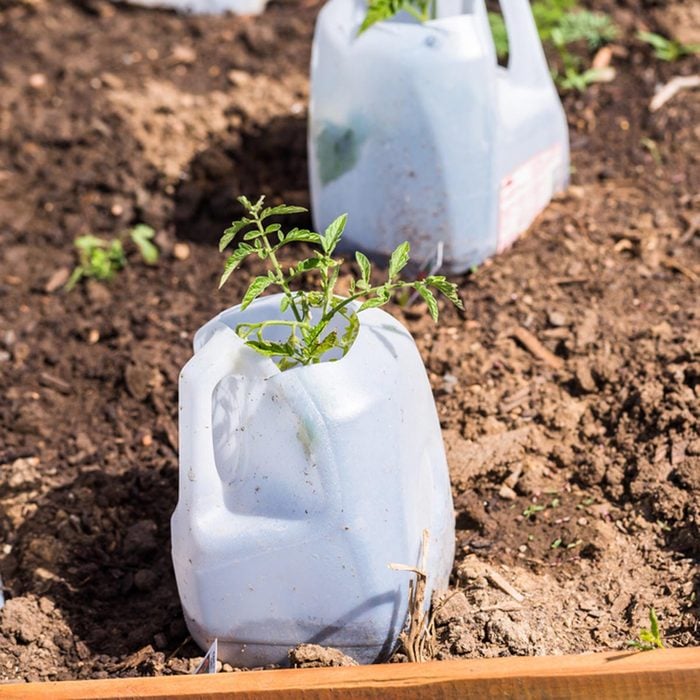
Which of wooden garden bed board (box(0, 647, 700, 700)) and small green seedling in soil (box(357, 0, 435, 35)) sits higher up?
small green seedling in soil (box(357, 0, 435, 35))

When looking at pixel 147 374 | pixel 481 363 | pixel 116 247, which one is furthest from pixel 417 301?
pixel 116 247

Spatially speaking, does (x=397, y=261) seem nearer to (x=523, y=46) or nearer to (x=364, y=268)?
(x=364, y=268)

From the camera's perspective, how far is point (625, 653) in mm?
1710

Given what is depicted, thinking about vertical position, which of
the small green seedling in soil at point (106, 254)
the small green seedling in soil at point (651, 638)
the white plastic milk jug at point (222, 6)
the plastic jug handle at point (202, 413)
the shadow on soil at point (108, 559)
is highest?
the plastic jug handle at point (202, 413)

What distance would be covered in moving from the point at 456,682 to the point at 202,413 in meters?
0.54

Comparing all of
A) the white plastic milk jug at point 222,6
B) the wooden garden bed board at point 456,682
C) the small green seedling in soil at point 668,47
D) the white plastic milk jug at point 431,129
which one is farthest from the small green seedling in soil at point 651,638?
the white plastic milk jug at point 222,6

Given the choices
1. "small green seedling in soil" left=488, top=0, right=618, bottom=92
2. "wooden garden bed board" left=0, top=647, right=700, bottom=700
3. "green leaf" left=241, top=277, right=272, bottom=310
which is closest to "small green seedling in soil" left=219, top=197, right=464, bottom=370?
"green leaf" left=241, top=277, right=272, bottom=310

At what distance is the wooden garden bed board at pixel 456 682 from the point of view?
167 cm

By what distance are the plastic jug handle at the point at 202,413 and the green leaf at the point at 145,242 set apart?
4.13 feet

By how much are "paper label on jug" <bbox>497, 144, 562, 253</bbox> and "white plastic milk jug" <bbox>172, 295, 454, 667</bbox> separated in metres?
0.96

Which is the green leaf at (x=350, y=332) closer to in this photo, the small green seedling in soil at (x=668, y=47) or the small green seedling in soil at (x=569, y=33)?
the small green seedling in soil at (x=569, y=33)

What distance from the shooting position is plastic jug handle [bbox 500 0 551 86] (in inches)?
107

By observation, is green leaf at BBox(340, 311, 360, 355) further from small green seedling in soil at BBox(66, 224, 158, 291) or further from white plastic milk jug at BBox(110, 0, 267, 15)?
white plastic milk jug at BBox(110, 0, 267, 15)

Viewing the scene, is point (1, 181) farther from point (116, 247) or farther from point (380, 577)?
point (380, 577)
